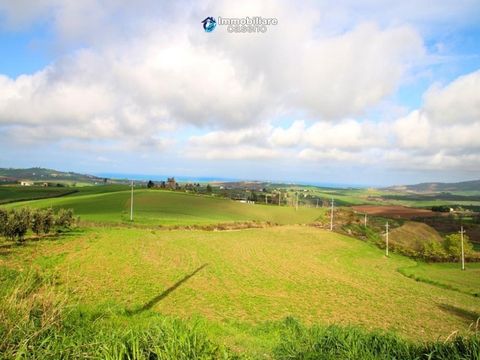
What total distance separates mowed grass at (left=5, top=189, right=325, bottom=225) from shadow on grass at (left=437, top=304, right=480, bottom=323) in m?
45.0

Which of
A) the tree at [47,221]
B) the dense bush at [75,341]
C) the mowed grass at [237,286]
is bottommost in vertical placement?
the mowed grass at [237,286]

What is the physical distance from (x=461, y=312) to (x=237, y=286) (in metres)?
17.1

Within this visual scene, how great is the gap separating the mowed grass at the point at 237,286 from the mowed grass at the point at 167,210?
13471 mm

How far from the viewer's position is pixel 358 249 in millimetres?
57750

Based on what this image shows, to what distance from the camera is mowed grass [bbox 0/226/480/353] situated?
1909 cm

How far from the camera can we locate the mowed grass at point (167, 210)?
211 ft

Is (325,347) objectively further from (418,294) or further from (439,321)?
(418,294)

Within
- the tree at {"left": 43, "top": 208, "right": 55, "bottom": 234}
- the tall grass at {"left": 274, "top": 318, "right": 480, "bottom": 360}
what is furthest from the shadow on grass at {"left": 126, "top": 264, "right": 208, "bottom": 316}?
the tree at {"left": 43, "top": 208, "right": 55, "bottom": 234}

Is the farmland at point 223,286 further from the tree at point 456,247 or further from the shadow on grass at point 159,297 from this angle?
the tree at point 456,247

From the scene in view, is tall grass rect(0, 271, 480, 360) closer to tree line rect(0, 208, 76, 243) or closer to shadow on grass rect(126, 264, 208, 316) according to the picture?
shadow on grass rect(126, 264, 208, 316)

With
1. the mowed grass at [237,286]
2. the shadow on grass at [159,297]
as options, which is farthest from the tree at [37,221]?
the shadow on grass at [159,297]

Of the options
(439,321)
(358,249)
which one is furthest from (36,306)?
(358,249)

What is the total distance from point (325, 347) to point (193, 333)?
3.19m

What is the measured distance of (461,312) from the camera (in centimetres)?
2603
